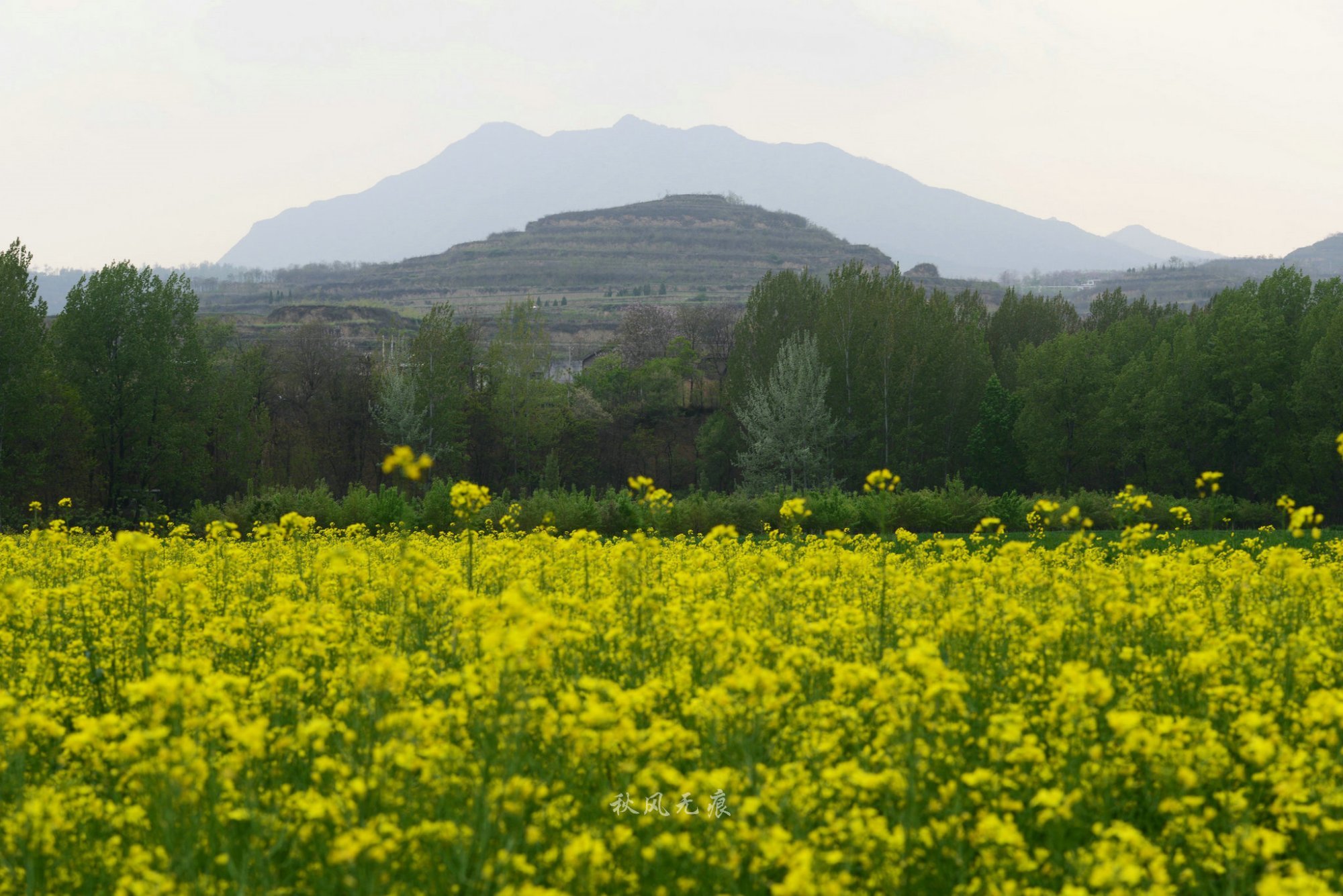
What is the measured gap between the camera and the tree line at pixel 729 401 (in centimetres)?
3497

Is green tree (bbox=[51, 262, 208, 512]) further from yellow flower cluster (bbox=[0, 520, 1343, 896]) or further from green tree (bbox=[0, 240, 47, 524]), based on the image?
yellow flower cluster (bbox=[0, 520, 1343, 896])

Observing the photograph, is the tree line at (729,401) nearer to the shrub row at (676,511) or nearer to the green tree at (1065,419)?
the green tree at (1065,419)

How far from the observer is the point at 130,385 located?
116ft

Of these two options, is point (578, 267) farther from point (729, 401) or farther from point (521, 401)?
point (729, 401)

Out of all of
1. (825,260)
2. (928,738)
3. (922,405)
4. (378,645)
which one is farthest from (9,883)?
(825,260)

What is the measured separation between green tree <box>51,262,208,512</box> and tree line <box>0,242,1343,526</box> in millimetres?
86

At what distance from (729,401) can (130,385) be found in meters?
25.8

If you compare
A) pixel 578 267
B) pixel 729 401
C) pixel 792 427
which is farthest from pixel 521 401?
pixel 578 267

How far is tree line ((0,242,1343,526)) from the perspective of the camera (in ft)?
115

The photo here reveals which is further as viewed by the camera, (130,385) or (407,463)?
(130,385)

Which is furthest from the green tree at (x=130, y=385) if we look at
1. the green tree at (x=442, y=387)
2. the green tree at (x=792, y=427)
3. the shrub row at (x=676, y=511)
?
the green tree at (x=792, y=427)

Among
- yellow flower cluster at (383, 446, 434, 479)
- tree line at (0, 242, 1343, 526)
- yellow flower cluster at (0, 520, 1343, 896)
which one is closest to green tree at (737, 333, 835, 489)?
tree line at (0, 242, 1343, 526)

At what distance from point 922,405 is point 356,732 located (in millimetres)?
40735

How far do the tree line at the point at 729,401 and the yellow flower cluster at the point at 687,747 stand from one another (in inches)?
923
